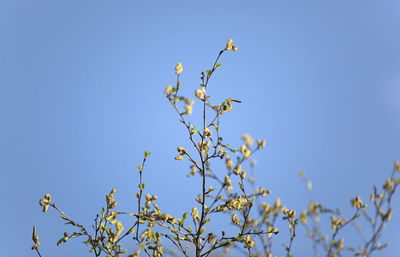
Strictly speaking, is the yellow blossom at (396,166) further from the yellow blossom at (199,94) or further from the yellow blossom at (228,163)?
the yellow blossom at (199,94)

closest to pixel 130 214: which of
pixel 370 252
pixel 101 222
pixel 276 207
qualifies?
pixel 101 222

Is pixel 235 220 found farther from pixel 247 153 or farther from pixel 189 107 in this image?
pixel 189 107

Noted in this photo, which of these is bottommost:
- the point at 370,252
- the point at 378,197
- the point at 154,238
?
the point at 370,252

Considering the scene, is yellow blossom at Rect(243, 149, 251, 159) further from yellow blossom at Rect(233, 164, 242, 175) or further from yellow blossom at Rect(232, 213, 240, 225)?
yellow blossom at Rect(232, 213, 240, 225)

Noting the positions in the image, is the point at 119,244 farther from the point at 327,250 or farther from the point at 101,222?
the point at 327,250

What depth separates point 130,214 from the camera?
2.53m

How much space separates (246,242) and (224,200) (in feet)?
1.09

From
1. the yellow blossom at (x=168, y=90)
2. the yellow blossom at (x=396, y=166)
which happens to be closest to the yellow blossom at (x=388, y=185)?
the yellow blossom at (x=396, y=166)

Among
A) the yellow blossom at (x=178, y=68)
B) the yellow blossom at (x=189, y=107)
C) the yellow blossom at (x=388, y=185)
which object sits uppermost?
the yellow blossom at (x=178, y=68)

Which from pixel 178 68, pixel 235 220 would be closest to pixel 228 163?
pixel 235 220

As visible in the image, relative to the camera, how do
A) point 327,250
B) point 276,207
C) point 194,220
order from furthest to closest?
point 194,220, point 327,250, point 276,207

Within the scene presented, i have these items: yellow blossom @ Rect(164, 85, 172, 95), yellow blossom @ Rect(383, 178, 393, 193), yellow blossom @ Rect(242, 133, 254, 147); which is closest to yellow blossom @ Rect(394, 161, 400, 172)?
yellow blossom @ Rect(383, 178, 393, 193)

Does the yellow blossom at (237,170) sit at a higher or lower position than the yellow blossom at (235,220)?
higher

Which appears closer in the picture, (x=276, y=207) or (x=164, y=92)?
(x=276, y=207)
